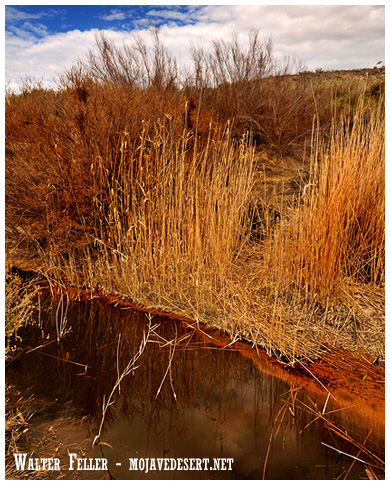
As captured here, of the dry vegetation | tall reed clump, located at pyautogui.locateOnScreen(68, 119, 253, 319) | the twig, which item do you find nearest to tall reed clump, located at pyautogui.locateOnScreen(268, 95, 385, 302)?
the dry vegetation

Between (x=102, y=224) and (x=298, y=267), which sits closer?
(x=298, y=267)

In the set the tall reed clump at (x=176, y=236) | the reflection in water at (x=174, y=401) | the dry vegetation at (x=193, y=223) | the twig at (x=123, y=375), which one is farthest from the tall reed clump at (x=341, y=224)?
the twig at (x=123, y=375)

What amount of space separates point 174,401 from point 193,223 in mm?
1848

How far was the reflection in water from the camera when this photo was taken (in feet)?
6.79

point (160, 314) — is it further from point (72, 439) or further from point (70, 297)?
point (72, 439)

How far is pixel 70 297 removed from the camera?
13.6ft

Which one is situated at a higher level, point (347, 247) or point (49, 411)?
point (347, 247)

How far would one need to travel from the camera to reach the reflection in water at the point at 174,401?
2.07 metres

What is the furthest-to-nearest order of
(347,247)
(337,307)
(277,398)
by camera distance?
(347,247), (337,307), (277,398)

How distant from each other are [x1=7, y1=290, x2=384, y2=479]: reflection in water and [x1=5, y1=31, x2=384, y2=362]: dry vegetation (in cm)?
41

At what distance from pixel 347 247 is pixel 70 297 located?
2.76m

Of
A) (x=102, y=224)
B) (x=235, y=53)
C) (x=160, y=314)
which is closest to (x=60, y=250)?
(x=102, y=224)

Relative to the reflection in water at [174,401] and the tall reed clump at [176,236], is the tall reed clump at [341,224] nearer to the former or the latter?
the tall reed clump at [176,236]

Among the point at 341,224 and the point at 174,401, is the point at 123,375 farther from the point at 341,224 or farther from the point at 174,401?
the point at 341,224
